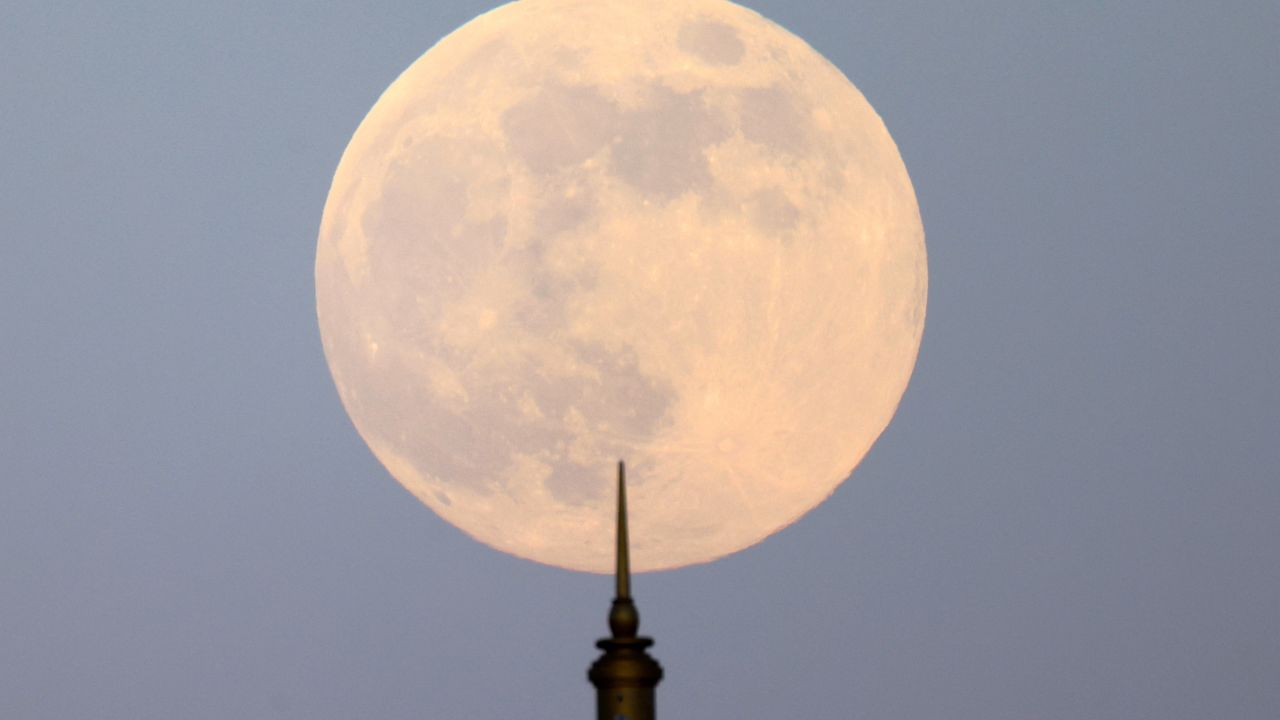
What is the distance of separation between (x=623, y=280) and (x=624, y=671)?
5.28 ft

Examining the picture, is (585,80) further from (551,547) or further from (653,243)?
(551,547)

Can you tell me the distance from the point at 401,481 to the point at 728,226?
2100 millimetres

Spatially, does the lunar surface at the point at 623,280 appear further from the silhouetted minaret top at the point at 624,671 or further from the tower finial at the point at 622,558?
the silhouetted minaret top at the point at 624,671

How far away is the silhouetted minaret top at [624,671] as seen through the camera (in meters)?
8.74

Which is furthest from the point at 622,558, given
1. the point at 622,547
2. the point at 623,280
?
the point at 623,280

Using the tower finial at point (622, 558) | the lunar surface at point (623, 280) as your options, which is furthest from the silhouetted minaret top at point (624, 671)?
the lunar surface at point (623, 280)

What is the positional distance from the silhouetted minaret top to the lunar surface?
1.54ft

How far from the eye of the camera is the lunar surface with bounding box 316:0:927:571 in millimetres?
8836

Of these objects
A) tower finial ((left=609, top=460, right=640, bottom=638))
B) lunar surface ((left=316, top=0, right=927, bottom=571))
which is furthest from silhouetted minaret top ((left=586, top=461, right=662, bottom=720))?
lunar surface ((left=316, top=0, right=927, bottom=571))

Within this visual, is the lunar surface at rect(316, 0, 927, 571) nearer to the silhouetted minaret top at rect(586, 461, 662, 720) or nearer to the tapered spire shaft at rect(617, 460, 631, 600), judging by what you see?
the tapered spire shaft at rect(617, 460, 631, 600)

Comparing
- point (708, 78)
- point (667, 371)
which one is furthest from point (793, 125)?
point (667, 371)

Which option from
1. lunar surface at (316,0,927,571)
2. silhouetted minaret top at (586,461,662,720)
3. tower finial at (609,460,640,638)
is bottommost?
silhouetted minaret top at (586,461,662,720)

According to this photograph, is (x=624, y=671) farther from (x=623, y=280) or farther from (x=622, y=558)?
(x=623, y=280)

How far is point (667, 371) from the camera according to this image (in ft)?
29.0
